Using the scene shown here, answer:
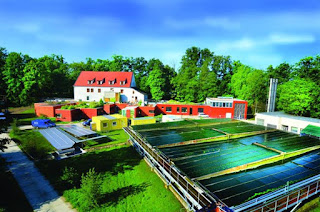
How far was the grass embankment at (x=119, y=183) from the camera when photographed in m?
12.2

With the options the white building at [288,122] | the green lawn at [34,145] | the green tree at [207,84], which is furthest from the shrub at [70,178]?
the green tree at [207,84]

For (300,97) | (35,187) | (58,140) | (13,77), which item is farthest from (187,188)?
(13,77)

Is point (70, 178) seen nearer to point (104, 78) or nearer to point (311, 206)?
point (311, 206)

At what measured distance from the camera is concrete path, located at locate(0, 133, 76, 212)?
1202 centimetres

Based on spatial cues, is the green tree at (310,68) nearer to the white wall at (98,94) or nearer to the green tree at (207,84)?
the green tree at (207,84)

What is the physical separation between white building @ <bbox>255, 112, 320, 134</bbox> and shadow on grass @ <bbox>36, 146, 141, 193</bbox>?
2118cm

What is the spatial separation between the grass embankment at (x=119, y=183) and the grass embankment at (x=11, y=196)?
2151 mm

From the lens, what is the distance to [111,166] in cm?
1752

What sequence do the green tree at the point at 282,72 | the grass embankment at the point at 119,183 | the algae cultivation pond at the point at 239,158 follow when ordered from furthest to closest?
the green tree at the point at 282,72 → the grass embankment at the point at 119,183 → the algae cultivation pond at the point at 239,158

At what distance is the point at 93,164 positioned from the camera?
1778 cm

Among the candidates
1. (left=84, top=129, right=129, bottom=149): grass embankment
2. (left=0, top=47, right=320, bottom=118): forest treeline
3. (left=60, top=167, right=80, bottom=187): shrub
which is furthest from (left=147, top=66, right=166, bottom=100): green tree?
(left=60, top=167, right=80, bottom=187): shrub

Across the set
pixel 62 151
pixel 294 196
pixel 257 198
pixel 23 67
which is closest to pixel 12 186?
pixel 62 151

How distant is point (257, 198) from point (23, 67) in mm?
52287

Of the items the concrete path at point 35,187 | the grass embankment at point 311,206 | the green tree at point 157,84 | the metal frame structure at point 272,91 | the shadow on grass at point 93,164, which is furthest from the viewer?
Result: the green tree at point 157,84
